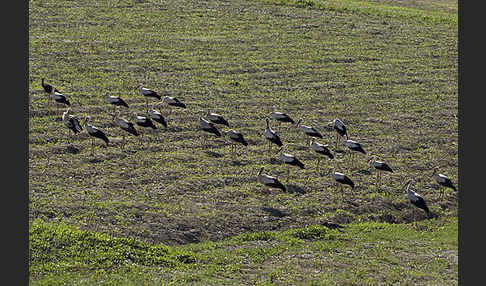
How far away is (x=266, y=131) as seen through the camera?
3019 cm

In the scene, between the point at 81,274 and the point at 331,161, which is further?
the point at 331,161

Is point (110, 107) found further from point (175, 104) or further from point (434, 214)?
point (434, 214)

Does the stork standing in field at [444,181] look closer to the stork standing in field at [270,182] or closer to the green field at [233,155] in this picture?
the green field at [233,155]

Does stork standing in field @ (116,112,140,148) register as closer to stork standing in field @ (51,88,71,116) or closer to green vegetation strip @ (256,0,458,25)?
stork standing in field @ (51,88,71,116)

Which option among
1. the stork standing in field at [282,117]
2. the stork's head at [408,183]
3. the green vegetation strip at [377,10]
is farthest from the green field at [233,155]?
the green vegetation strip at [377,10]

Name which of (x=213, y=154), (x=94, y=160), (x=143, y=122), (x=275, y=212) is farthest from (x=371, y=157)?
(x=94, y=160)

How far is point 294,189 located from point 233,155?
3.51 metres

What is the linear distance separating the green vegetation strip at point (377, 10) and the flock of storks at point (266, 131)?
24527 mm

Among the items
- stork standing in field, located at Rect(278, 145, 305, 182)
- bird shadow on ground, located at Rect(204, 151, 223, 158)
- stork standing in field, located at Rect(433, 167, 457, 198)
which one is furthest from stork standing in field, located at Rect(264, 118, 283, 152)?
stork standing in field, located at Rect(433, 167, 457, 198)

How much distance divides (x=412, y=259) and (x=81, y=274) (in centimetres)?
929

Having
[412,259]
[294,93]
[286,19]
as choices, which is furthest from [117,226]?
[286,19]

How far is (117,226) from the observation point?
23.3m

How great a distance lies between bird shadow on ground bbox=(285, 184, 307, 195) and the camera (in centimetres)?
2700

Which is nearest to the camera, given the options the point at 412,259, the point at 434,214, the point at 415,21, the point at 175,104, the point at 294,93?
the point at 412,259
